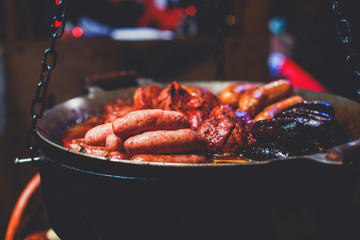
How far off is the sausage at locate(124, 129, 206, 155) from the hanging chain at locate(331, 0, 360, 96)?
122cm

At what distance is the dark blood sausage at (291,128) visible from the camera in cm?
193

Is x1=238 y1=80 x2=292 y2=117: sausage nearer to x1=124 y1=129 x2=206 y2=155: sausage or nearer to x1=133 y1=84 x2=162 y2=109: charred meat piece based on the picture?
x1=133 y1=84 x2=162 y2=109: charred meat piece

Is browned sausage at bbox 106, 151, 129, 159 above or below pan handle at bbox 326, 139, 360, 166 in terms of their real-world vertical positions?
below

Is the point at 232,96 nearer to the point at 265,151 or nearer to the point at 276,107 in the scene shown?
the point at 276,107

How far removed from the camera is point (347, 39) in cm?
204

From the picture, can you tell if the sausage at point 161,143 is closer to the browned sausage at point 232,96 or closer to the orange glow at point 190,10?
the browned sausage at point 232,96

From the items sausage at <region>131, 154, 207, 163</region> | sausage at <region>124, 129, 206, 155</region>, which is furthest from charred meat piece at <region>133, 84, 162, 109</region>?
sausage at <region>131, 154, 207, 163</region>

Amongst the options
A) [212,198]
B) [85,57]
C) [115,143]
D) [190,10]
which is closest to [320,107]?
[212,198]

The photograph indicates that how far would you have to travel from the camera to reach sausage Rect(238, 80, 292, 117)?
2.69m

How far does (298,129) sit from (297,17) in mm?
13695

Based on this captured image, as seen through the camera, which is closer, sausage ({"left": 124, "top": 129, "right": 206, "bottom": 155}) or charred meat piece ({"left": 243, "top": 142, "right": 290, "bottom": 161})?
sausage ({"left": 124, "top": 129, "right": 206, "bottom": 155})

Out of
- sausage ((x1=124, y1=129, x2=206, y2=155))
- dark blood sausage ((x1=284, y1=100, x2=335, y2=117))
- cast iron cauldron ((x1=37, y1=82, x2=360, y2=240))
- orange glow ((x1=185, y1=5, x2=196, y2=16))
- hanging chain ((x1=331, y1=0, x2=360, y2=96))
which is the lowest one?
cast iron cauldron ((x1=37, y1=82, x2=360, y2=240))

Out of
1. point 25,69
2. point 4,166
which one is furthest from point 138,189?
point 4,166

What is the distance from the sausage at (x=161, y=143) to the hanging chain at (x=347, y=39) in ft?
4.00
